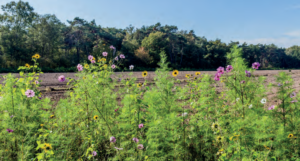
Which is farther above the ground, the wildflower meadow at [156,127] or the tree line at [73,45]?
the tree line at [73,45]

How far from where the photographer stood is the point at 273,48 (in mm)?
72062

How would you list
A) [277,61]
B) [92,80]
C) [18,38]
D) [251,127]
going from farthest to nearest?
1. [277,61]
2. [18,38]
3. [92,80]
4. [251,127]

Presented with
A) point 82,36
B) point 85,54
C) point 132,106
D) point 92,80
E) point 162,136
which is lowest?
point 162,136

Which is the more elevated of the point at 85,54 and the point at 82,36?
the point at 82,36

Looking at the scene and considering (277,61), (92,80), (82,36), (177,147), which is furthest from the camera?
(277,61)

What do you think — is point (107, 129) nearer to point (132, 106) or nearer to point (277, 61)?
point (132, 106)

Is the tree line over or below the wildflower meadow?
over

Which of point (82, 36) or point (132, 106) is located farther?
point (82, 36)

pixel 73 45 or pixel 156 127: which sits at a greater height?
pixel 73 45

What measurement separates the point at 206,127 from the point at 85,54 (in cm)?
3166

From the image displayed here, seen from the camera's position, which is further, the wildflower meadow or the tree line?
the tree line

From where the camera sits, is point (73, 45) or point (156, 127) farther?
point (73, 45)

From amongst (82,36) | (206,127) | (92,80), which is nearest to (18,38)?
(82,36)

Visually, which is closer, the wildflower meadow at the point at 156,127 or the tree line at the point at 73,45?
the wildflower meadow at the point at 156,127
